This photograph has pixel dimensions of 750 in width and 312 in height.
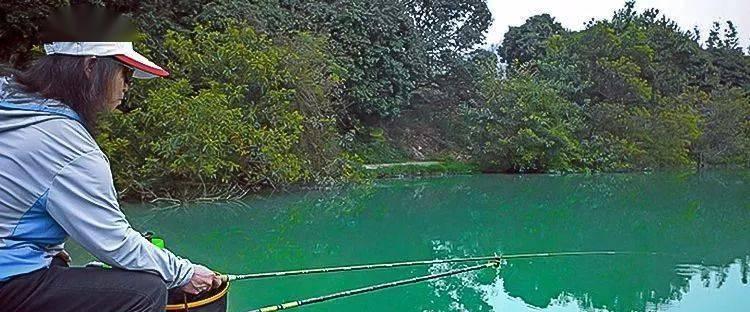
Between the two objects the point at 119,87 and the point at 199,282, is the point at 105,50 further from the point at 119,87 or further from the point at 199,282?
the point at 199,282

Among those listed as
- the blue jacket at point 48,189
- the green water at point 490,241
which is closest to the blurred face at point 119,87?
the blue jacket at point 48,189

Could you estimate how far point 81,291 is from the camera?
1.23 metres

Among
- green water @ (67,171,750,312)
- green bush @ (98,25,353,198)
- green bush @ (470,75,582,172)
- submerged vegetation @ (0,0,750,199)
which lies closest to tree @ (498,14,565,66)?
submerged vegetation @ (0,0,750,199)

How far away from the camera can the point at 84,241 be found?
3.95 ft

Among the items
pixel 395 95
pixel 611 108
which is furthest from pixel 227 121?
pixel 611 108

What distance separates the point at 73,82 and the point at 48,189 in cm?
22

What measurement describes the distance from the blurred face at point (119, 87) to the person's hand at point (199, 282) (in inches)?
14.6

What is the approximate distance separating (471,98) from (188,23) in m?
7.43

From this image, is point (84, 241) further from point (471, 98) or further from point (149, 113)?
point (471, 98)

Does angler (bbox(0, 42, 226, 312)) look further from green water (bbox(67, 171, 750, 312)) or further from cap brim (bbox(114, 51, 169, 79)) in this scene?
green water (bbox(67, 171, 750, 312))

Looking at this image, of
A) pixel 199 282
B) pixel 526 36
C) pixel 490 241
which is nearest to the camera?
pixel 199 282

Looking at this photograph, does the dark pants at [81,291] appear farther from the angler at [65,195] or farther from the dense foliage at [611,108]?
the dense foliage at [611,108]

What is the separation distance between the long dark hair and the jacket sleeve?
4.3 inches

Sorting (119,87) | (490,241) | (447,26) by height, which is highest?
(447,26)
